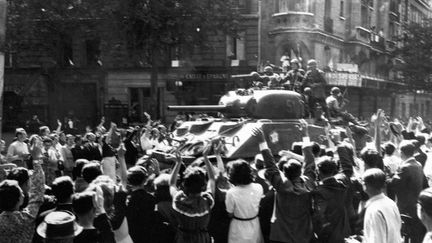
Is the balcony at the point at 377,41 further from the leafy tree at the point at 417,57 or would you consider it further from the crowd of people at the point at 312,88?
the crowd of people at the point at 312,88

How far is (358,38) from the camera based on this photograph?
37531 millimetres

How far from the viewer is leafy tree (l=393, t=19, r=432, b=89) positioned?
40.1 m

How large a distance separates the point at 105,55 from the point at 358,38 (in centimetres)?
1565

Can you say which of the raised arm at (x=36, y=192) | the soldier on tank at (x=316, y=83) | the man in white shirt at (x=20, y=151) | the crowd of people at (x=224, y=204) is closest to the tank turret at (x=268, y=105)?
the soldier on tank at (x=316, y=83)

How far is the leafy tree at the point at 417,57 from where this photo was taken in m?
40.1

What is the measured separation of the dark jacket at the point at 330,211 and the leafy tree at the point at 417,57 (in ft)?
118

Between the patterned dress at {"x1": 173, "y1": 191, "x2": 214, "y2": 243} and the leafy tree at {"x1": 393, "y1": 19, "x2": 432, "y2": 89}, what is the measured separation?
121 ft

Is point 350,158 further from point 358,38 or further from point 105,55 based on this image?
point 358,38

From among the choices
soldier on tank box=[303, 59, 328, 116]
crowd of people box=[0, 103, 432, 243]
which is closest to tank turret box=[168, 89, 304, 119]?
soldier on tank box=[303, 59, 328, 116]

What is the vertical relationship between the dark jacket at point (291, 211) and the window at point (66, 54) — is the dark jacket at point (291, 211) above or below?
below

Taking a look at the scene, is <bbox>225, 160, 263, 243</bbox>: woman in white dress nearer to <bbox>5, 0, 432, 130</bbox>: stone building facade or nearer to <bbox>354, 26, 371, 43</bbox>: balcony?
<bbox>5, 0, 432, 130</bbox>: stone building facade

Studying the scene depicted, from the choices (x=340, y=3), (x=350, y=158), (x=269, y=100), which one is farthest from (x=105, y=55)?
(x=350, y=158)

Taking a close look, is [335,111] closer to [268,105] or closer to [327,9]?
[268,105]

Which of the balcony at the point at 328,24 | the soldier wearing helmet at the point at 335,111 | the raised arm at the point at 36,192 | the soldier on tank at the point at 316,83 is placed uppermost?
the balcony at the point at 328,24
